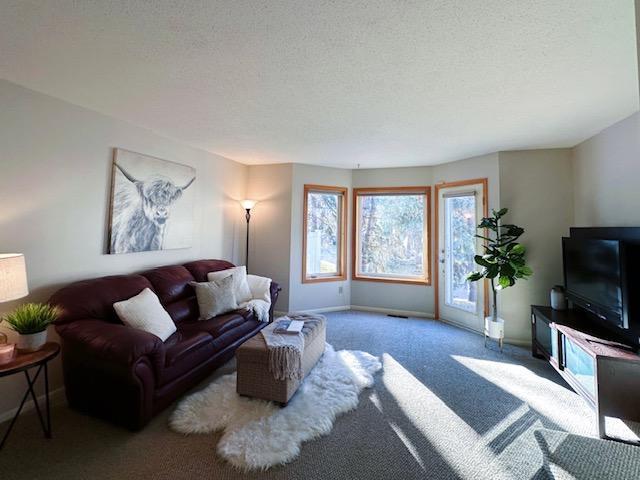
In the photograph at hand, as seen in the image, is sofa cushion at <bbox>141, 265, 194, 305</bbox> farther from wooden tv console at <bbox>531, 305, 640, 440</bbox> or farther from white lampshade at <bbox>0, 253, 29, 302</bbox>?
wooden tv console at <bbox>531, 305, 640, 440</bbox>

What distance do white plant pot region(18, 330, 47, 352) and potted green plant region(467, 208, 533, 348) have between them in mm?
4052

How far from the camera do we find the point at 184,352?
2137 millimetres

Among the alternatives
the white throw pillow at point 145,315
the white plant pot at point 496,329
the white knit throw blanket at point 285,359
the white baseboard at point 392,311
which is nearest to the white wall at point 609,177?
the white plant pot at point 496,329

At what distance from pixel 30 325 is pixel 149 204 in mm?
1605

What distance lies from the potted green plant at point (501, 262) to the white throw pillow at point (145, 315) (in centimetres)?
340

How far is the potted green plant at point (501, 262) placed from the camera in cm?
312

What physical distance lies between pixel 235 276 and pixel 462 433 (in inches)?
105

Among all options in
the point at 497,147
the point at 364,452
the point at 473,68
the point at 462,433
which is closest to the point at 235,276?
the point at 364,452

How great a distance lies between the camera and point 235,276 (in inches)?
131

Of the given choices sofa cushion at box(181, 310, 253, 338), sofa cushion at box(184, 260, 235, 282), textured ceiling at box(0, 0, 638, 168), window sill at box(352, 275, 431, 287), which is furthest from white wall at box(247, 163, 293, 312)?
textured ceiling at box(0, 0, 638, 168)

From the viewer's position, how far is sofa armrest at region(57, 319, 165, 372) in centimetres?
175

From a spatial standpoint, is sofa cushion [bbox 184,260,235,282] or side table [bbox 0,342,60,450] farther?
sofa cushion [bbox 184,260,235,282]

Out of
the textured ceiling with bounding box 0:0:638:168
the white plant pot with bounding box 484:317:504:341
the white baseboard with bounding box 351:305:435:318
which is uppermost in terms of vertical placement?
the textured ceiling with bounding box 0:0:638:168

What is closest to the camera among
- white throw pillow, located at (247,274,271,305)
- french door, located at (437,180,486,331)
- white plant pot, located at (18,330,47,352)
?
white plant pot, located at (18,330,47,352)
